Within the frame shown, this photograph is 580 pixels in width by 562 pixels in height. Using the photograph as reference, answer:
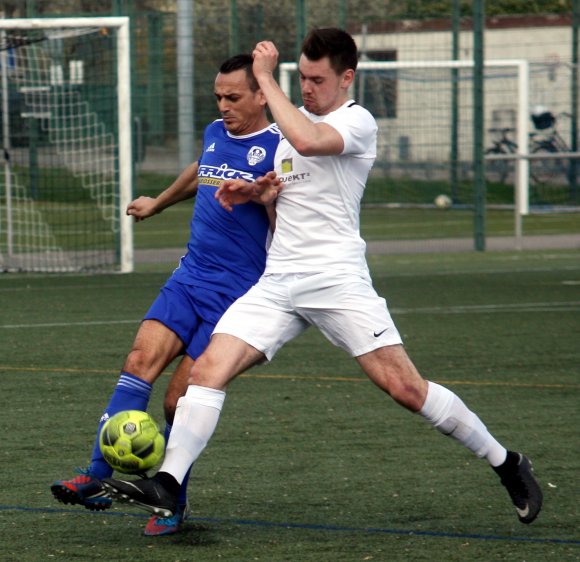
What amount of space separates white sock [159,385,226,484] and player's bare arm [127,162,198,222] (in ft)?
3.77

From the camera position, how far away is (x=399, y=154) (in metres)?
24.9

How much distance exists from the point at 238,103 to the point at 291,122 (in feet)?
2.01

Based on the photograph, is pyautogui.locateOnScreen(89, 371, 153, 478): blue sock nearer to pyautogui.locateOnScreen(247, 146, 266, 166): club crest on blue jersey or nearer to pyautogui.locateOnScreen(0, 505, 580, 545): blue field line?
pyautogui.locateOnScreen(0, 505, 580, 545): blue field line

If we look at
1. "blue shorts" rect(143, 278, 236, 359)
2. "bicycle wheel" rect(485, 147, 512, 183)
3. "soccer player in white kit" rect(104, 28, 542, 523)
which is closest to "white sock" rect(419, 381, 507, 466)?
"soccer player in white kit" rect(104, 28, 542, 523)

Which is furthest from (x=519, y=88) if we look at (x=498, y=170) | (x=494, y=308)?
(x=494, y=308)

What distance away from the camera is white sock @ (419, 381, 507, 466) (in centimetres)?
572

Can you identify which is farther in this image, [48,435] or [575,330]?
[575,330]

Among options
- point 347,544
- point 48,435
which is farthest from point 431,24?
point 347,544

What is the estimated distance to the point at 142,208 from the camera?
21.2 feet

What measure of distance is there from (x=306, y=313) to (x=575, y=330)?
6.63m

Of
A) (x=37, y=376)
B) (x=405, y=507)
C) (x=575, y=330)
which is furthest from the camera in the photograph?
(x=575, y=330)

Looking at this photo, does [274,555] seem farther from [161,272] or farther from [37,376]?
[161,272]

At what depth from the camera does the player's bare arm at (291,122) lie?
215 inches

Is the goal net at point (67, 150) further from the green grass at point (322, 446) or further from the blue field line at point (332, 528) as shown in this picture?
the blue field line at point (332, 528)
